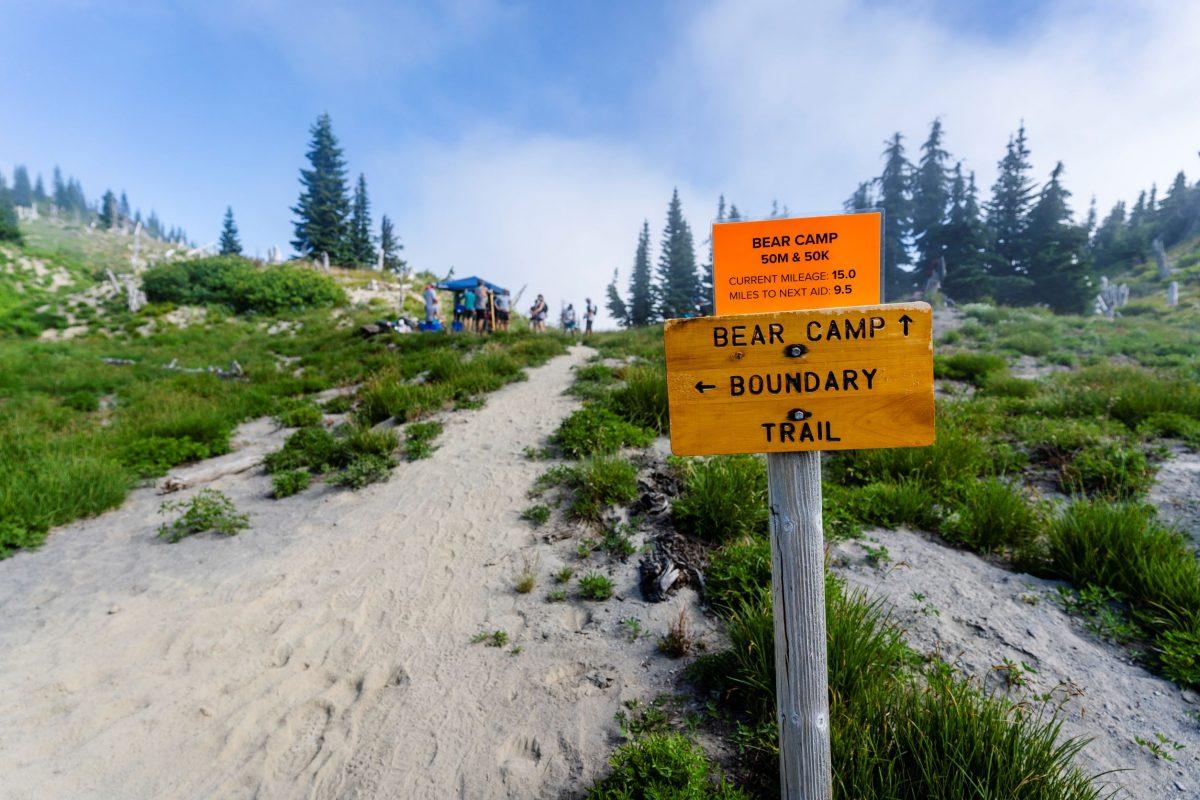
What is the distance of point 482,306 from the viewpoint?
56.9ft

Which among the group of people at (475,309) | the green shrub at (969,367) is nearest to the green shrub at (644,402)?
the green shrub at (969,367)

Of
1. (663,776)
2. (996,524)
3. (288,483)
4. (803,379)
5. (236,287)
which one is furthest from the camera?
(236,287)

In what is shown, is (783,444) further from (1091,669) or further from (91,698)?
(91,698)

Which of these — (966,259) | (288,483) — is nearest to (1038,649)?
(288,483)

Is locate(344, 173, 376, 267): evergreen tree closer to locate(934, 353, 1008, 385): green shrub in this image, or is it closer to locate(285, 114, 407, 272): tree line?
locate(285, 114, 407, 272): tree line

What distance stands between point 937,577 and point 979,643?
0.72 metres

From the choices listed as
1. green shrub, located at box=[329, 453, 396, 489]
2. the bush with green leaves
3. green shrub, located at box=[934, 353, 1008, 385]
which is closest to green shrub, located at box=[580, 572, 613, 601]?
green shrub, located at box=[329, 453, 396, 489]

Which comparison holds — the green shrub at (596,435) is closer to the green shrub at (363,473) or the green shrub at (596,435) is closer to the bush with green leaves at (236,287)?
the green shrub at (363,473)

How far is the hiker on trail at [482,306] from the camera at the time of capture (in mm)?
17281

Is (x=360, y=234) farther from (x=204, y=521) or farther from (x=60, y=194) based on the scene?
(x=60, y=194)

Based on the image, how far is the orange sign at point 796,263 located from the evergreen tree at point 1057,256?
4563 centimetres

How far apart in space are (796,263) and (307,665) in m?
4.40

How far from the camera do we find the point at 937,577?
3863mm

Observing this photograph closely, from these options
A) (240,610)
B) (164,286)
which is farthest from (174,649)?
(164,286)
